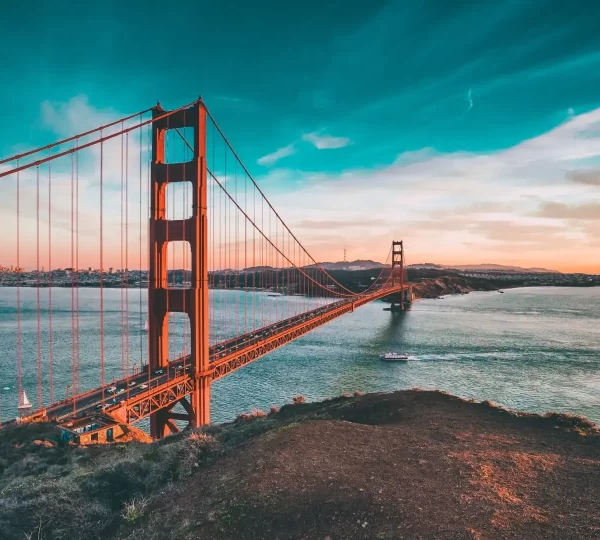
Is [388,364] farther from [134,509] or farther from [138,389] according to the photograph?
[134,509]

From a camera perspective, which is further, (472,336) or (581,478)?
(472,336)

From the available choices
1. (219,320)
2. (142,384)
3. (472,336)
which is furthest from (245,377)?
(219,320)

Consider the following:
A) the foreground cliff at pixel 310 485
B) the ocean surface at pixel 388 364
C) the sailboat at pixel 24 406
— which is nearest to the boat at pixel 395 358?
the ocean surface at pixel 388 364

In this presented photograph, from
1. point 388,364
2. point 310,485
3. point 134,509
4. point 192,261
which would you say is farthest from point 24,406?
point 388,364

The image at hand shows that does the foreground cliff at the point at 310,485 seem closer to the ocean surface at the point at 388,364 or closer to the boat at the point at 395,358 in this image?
the ocean surface at the point at 388,364

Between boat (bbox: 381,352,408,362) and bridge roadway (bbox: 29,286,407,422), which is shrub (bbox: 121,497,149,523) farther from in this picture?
boat (bbox: 381,352,408,362)

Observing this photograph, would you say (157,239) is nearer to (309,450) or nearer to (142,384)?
(142,384)
